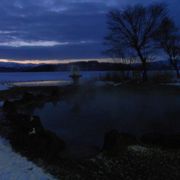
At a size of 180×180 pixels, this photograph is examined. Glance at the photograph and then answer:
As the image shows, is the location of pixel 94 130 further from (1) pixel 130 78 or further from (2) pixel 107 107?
(1) pixel 130 78

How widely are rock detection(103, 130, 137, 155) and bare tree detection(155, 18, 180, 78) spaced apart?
27102 millimetres

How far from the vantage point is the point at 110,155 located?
24.5 feet

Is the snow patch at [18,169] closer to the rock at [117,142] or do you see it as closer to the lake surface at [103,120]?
the lake surface at [103,120]

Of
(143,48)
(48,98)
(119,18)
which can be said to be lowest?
(48,98)

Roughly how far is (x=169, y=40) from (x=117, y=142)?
31346mm

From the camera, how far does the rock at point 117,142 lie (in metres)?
7.69

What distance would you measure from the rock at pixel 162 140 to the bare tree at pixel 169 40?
87.8 feet

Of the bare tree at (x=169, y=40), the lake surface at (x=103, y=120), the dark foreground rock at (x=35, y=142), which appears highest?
the bare tree at (x=169, y=40)

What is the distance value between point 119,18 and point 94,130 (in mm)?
25230

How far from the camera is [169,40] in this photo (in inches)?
1465

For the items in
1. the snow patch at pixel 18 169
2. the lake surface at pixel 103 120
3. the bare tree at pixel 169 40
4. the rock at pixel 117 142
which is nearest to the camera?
the snow patch at pixel 18 169

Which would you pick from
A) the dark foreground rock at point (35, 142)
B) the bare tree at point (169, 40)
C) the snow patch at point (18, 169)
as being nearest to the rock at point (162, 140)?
the dark foreground rock at point (35, 142)

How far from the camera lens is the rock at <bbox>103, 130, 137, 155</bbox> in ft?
25.2

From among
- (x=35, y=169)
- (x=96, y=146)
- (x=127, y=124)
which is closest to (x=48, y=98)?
(x=127, y=124)
